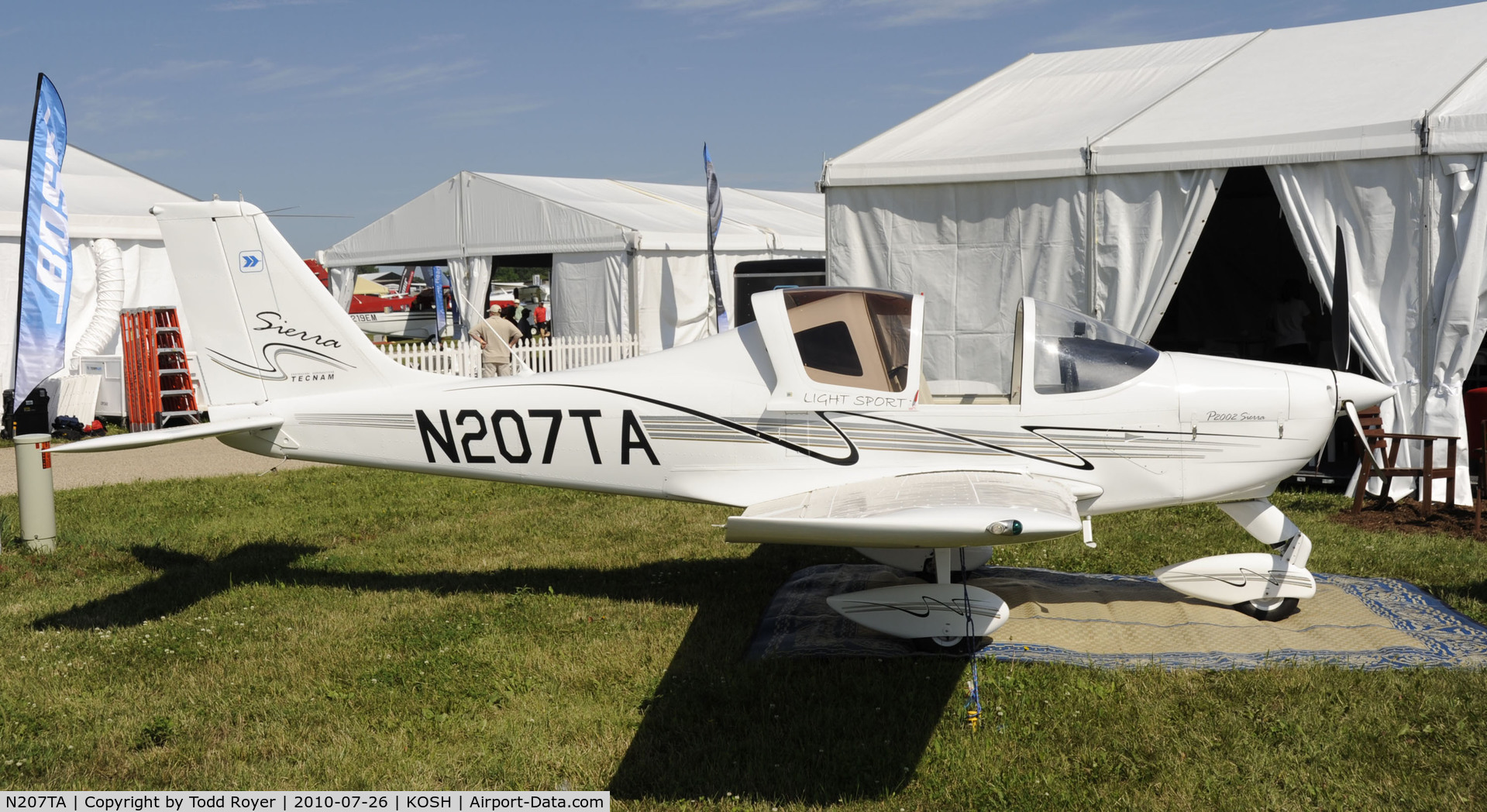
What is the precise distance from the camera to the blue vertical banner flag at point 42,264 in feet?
27.9

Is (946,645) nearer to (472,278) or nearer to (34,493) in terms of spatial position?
(34,493)

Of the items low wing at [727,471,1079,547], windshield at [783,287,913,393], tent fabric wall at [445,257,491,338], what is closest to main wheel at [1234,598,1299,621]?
low wing at [727,471,1079,547]

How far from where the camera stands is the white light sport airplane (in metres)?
5.78

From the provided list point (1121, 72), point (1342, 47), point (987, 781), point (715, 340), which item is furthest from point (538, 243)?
point (987, 781)

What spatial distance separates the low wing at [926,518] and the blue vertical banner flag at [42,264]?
20.7ft

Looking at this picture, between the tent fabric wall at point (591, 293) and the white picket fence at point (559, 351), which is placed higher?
the tent fabric wall at point (591, 293)

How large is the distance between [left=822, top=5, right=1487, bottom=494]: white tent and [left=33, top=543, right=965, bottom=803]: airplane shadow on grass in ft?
13.9

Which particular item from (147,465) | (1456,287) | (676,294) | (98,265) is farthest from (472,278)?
(1456,287)

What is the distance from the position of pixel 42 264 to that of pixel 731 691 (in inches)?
265

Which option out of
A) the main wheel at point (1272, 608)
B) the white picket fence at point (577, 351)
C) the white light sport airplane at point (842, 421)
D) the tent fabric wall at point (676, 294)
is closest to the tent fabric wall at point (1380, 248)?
the white light sport airplane at point (842, 421)

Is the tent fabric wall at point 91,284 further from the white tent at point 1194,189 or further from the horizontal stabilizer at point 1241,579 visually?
the horizontal stabilizer at point 1241,579

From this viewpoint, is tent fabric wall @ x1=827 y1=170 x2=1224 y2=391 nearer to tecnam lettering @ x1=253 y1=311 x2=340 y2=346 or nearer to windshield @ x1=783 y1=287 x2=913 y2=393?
windshield @ x1=783 y1=287 x2=913 y2=393

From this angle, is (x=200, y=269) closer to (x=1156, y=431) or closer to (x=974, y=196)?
(x=1156, y=431)

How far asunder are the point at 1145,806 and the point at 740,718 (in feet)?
5.54
